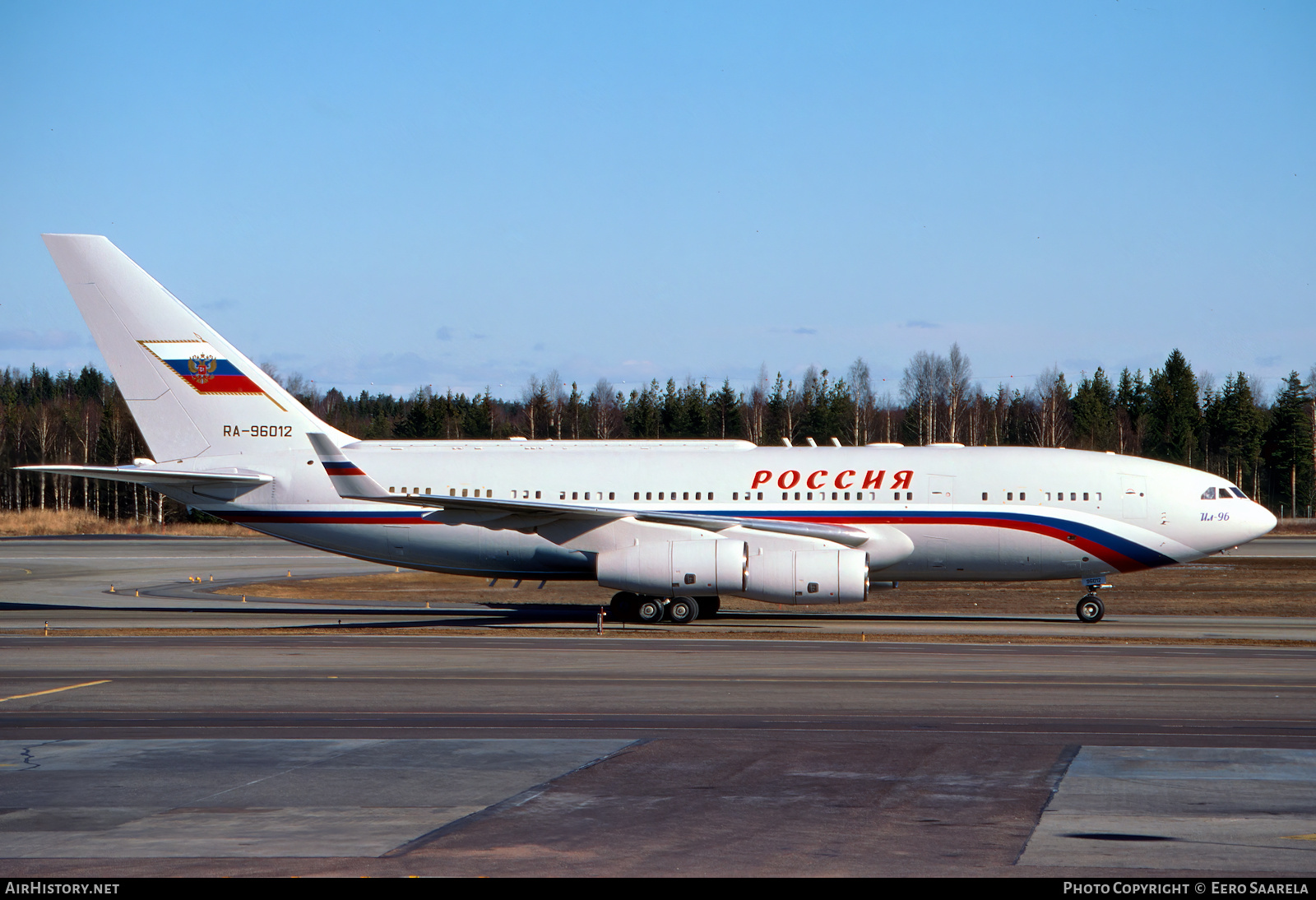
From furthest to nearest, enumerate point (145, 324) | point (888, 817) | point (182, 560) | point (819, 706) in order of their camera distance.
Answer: point (182, 560), point (145, 324), point (819, 706), point (888, 817)

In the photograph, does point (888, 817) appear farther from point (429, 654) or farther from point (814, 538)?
point (814, 538)

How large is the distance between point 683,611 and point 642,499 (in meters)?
3.31

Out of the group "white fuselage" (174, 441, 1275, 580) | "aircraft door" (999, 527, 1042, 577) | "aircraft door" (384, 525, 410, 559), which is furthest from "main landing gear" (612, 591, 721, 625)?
"aircraft door" (999, 527, 1042, 577)

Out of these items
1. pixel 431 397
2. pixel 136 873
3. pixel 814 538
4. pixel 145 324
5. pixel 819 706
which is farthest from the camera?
pixel 431 397

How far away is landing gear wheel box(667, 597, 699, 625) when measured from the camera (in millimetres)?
31828

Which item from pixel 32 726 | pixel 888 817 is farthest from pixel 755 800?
pixel 32 726

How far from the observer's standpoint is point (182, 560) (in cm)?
5575

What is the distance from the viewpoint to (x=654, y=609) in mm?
31953

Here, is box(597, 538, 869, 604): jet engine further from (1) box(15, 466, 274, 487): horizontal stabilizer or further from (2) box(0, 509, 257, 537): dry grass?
(2) box(0, 509, 257, 537): dry grass

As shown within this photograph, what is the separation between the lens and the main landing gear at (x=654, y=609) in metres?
31.9

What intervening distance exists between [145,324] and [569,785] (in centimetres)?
2607

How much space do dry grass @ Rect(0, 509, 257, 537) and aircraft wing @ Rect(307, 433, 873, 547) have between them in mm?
55098

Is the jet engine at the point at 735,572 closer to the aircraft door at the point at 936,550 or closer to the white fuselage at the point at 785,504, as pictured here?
the white fuselage at the point at 785,504

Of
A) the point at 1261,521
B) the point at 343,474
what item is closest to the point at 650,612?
the point at 343,474
